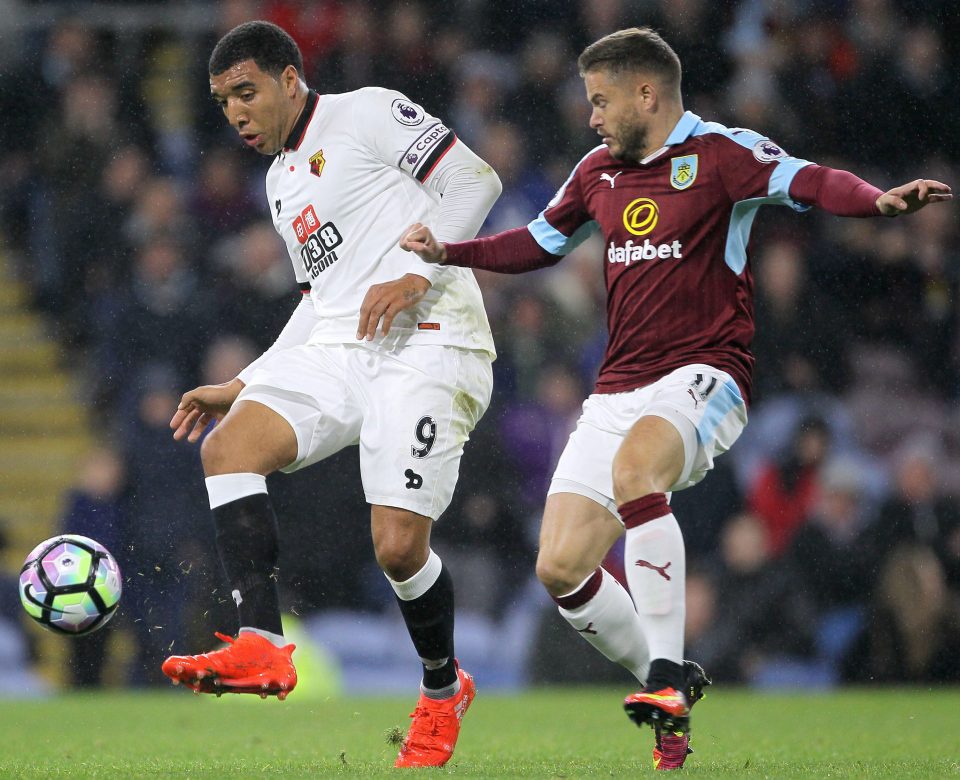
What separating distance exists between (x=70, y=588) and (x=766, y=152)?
254 centimetres

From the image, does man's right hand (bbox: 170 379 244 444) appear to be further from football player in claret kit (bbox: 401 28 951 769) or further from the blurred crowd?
the blurred crowd

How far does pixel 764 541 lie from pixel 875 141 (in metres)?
3.13

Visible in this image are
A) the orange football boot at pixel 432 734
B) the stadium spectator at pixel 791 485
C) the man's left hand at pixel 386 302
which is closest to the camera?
the man's left hand at pixel 386 302

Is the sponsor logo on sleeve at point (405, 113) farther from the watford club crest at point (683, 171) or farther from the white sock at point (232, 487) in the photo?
the white sock at point (232, 487)

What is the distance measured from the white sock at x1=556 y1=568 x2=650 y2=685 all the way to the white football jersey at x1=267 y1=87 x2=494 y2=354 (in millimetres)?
913

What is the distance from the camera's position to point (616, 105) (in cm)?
452

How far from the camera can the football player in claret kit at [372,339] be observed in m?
4.70

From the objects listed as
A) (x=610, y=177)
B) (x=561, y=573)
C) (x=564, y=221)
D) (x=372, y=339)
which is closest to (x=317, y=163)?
(x=372, y=339)

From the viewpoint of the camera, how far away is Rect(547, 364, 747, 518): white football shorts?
429 cm

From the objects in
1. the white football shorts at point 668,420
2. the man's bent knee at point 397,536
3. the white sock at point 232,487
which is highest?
the white football shorts at point 668,420

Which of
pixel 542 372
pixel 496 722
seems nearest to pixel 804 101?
pixel 542 372

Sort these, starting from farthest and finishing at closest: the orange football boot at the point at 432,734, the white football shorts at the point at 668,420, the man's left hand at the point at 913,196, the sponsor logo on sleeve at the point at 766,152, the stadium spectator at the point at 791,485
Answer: the stadium spectator at the point at 791,485
the orange football boot at the point at 432,734
the sponsor logo on sleeve at the point at 766,152
the white football shorts at the point at 668,420
the man's left hand at the point at 913,196

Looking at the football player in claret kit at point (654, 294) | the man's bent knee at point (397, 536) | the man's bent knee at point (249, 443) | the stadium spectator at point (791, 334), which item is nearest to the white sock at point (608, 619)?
the football player in claret kit at point (654, 294)

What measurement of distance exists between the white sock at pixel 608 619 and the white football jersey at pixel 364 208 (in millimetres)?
913
